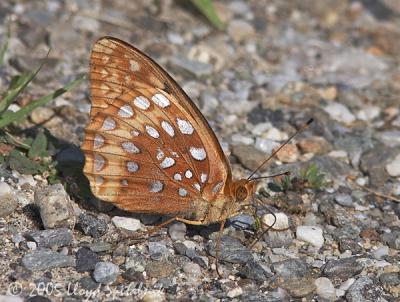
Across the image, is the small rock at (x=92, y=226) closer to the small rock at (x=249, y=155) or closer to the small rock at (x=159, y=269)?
the small rock at (x=159, y=269)

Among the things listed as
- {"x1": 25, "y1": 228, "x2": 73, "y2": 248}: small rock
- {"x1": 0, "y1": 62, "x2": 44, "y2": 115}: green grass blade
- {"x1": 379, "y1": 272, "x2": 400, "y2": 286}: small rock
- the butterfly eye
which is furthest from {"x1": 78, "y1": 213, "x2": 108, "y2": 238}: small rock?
{"x1": 379, "y1": 272, "x2": 400, "y2": 286}: small rock

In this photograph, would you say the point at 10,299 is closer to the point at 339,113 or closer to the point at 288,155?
the point at 288,155

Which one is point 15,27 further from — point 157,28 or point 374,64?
point 374,64

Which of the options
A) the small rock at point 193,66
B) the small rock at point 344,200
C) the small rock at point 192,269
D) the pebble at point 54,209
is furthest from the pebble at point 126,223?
the small rock at point 193,66

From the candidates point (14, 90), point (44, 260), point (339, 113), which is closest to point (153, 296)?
point (44, 260)

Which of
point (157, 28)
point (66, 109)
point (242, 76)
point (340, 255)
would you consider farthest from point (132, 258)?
point (157, 28)
